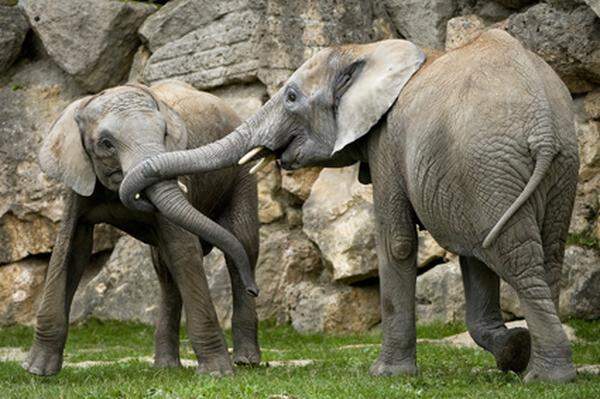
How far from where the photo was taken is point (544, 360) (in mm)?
9336

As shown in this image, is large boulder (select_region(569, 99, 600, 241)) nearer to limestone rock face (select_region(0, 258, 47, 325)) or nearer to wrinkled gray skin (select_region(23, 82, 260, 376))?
wrinkled gray skin (select_region(23, 82, 260, 376))

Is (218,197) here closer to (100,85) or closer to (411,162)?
(411,162)

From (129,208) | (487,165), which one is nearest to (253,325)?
(129,208)

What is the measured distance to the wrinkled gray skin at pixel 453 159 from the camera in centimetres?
929

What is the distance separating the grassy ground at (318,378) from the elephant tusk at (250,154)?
1684 mm

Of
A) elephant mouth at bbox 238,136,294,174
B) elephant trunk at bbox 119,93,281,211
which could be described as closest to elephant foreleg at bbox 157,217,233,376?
elephant trunk at bbox 119,93,281,211

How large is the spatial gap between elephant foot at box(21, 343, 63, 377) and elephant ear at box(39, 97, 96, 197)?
51.7 inches

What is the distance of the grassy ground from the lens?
9.05 meters

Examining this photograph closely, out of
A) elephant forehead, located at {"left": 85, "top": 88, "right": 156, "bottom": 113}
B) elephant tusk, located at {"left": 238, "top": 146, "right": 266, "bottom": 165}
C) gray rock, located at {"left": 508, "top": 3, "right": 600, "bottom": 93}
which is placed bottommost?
gray rock, located at {"left": 508, "top": 3, "right": 600, "bottom": 93}

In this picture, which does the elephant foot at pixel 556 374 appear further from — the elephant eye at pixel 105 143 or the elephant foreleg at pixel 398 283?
the elephant eye at pixel 105 143

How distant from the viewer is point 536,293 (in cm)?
933

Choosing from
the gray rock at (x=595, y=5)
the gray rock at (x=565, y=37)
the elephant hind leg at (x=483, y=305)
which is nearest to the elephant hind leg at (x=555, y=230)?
the elephant hind leg at (x=483, y=305)

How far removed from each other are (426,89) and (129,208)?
103 inches

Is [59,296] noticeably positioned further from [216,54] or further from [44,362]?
[216,54]
